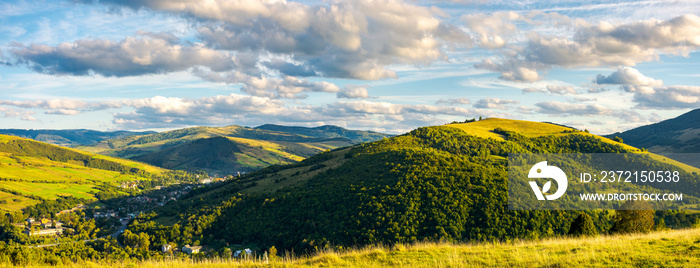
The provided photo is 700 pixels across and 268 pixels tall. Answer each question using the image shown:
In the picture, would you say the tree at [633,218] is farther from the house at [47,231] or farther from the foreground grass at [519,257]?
the house at [47,231]

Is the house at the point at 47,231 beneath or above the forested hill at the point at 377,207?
beneath

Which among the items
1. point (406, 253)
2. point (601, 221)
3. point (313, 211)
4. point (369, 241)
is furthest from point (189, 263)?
point (601, 221)

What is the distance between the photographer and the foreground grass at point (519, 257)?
18406 mm

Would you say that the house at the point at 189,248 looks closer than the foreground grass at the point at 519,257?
Result: No

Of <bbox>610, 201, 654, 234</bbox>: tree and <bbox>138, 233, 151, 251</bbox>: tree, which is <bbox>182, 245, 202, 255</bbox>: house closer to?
<bbox>138, 233, 151, 251</bbox>: tree

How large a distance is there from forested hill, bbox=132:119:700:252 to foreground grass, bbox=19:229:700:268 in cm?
4886

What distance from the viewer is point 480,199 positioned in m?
98.3

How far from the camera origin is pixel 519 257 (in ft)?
64.3

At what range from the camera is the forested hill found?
8900 centimetres

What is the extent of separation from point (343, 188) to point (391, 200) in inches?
777

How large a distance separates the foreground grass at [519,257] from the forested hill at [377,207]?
48.9 metres

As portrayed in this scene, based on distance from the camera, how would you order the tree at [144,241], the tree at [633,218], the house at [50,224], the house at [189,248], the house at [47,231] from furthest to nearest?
the house at [50,224] < the house at [47,231] < the tree at [144,241] < the house at [189,248] < the tree at [633,218]

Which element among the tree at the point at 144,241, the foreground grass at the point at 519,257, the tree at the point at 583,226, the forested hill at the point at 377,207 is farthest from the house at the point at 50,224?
the tree at the point at 583,226

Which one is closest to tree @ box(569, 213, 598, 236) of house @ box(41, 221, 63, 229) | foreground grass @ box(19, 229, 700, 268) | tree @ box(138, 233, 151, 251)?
foreground grass @ box(19, 229, 700, 268)
